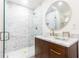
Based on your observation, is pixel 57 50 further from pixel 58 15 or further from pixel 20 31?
pixel 20 31

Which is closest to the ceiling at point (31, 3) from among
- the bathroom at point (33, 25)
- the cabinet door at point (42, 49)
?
the bathroom at point (33, 25)

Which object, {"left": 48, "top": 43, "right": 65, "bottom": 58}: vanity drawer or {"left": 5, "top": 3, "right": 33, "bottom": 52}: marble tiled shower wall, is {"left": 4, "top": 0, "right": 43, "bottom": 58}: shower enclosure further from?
{"left": 48, "top": 43, "right": 65, "bottom": 58}: vanity drawer

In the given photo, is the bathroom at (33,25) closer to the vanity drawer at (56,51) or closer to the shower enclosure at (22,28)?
the shower enclosure at (22,28)

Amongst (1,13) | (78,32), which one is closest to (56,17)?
(78,32)

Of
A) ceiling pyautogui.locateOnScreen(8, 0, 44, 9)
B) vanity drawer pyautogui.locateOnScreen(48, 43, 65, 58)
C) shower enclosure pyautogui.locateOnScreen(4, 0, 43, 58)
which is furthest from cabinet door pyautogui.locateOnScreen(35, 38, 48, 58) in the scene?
ceiling pyautogui.locateOnScreen(8, 0, 44, 9)

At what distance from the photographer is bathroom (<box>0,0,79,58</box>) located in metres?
2.17

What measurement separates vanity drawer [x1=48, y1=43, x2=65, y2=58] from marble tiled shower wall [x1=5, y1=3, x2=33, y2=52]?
947mm

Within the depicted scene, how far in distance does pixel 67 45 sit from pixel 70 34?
0.94m

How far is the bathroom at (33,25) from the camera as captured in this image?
7.11ft

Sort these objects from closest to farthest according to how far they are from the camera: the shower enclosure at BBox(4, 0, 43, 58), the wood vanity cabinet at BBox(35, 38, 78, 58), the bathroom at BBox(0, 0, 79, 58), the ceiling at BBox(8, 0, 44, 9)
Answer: the wood vanity cabinet at BBox(35, 38, 78, 58), the bathroom at BBox(0, 0, 79, 58), the shower enclosure at BBox(4, 0, 43, 58), the ceiling at BBox(8, 0, 44, 9)

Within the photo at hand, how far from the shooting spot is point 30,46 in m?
2.65

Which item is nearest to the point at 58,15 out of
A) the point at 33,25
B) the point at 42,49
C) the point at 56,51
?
the point at 33,25

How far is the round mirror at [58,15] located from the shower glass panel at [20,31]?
50 centimetres

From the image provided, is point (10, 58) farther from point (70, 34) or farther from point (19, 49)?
point (70, 34)
